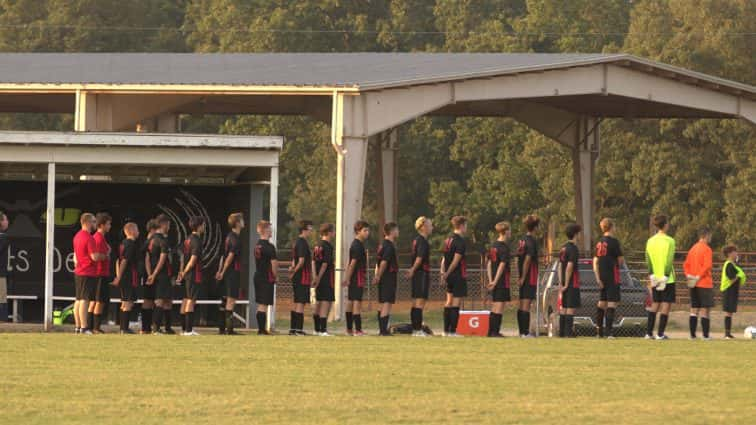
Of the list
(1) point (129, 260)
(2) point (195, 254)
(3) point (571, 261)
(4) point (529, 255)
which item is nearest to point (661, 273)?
(3) point (571, 261)

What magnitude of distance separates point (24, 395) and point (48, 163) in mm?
11461

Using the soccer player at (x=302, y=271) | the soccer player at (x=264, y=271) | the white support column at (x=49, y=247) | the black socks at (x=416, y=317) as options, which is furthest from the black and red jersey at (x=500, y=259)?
the white support column at (x=49, y=247)

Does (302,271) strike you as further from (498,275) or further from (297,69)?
(297,69)

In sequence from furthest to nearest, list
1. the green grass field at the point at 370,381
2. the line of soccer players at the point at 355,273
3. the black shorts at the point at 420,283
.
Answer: the black shorts at the point at 420,283
the line of soccer players at the point at 355,273
the green grass field at the point at 370,381

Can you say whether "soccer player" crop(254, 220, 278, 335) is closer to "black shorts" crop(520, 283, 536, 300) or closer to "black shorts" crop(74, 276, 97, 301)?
"black shorts" crop(74, 276, 97, 301)

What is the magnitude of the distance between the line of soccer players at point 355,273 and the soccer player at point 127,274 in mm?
14

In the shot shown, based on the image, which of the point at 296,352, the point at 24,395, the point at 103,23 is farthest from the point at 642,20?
the point at 24,395

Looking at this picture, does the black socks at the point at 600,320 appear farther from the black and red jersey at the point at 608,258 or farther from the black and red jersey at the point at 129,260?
the black and red jersey at the point at 129,260

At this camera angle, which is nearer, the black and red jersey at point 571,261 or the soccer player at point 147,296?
the black and red jersey at point 571,261

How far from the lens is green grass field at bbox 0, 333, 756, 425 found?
1334 centimetres

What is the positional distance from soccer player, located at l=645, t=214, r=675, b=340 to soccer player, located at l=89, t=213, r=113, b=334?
7.43m

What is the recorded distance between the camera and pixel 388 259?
23.4m

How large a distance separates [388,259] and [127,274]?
143 inches

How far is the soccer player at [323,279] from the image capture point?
2348 cm
